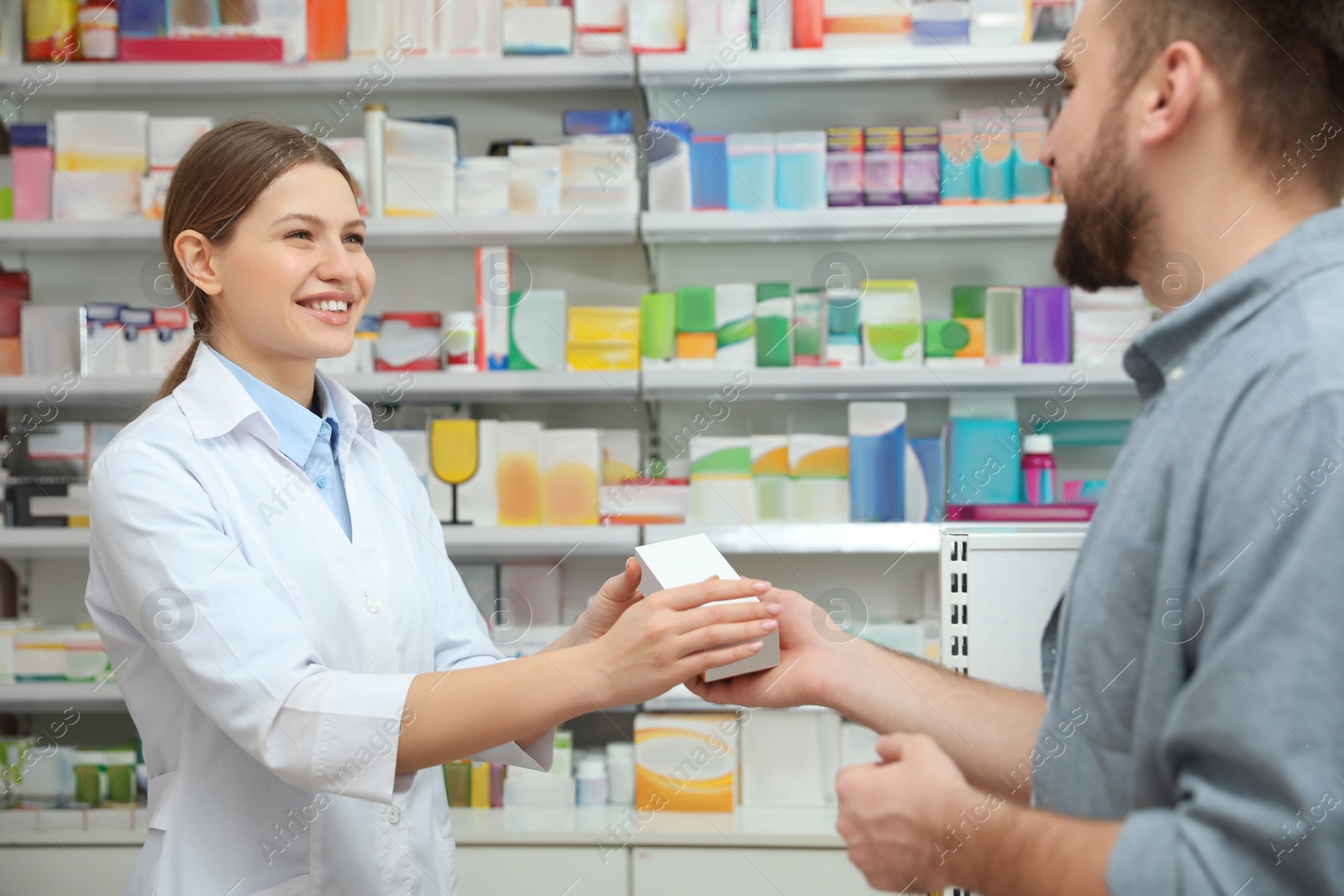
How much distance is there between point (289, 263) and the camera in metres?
1.32

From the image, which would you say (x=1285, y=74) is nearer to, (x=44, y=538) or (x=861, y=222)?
(x=861, y=222)

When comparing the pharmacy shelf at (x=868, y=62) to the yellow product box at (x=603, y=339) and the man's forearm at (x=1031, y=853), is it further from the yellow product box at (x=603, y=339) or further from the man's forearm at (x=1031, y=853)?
the man's forearm at (x=1031, y=853)

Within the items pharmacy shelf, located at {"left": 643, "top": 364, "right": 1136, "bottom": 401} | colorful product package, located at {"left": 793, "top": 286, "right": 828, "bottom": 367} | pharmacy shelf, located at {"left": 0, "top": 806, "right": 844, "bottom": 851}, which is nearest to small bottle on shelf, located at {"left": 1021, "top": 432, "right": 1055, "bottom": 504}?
pharmacy shelf, located at {"left": 643, "top": 364, "right": 1136, "bottom": 401}

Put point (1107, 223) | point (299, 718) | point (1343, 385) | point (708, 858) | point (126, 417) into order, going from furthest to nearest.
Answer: point (126, 417), point (708, 858), point (299, 718), point (1107, 223), point (1343, 385)

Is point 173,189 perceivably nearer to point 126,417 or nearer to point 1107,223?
point 1107,223

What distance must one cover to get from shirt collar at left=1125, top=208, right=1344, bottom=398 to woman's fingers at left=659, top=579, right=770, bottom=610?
524 mm

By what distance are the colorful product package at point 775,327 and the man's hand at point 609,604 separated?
1143mm

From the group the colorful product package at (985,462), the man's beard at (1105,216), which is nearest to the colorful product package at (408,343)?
the colorful product package at (985,462)

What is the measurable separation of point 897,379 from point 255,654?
169 centimetres

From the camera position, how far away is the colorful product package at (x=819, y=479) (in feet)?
7.87

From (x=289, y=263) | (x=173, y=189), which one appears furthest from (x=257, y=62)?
(x=289, y=263)

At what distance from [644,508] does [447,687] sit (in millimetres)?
1339

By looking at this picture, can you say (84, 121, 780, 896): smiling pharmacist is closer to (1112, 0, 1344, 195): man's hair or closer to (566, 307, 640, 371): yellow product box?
(1112, 0, 1344, 195): man's hair

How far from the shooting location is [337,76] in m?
2.50
